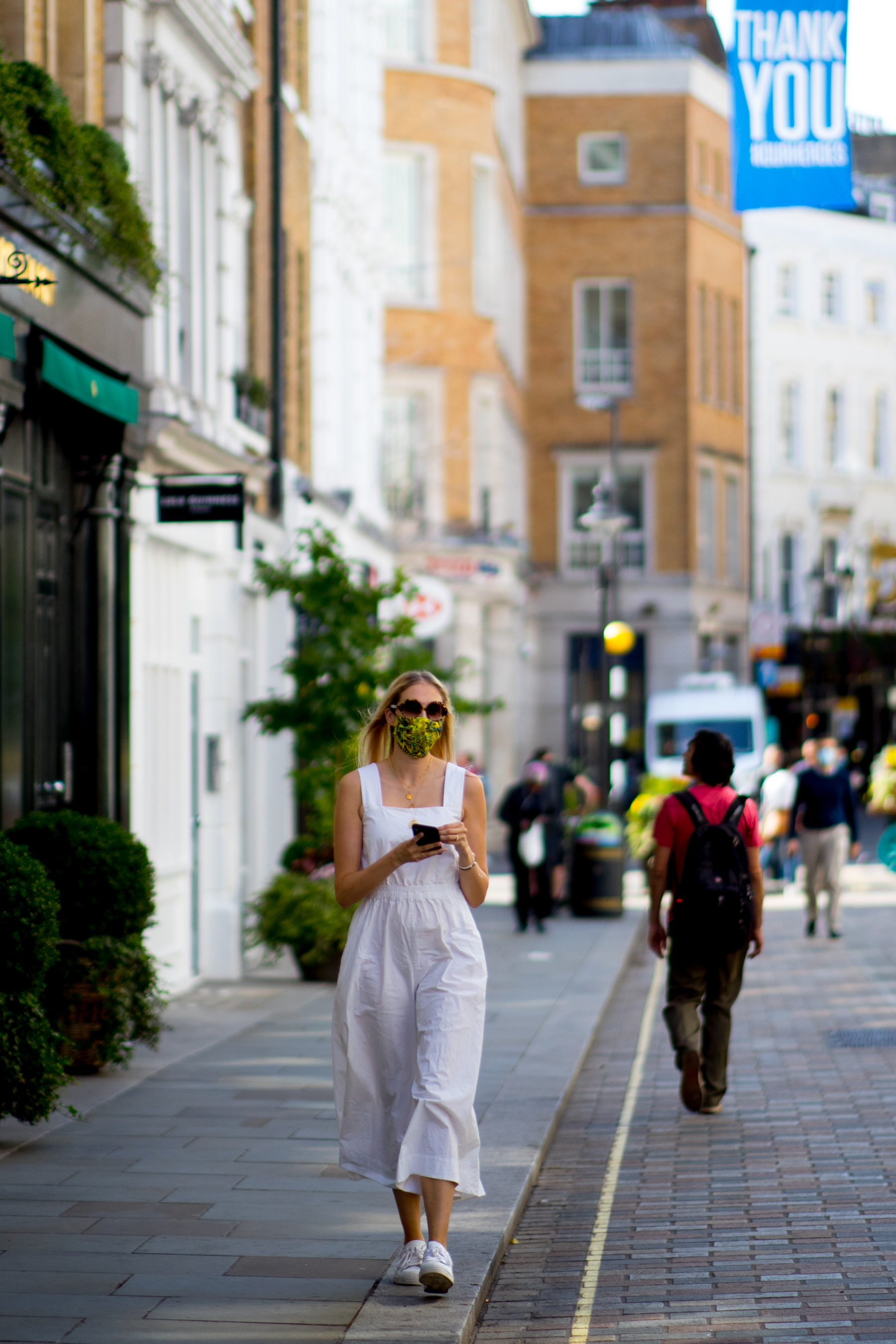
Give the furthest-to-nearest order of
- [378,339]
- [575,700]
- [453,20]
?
1. [575,700]
2. [453,20]
3. [378,339]

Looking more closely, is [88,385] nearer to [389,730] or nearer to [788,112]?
[389,730]

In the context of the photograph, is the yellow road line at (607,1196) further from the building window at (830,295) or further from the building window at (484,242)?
the building window at (830,295)

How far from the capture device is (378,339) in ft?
86.3

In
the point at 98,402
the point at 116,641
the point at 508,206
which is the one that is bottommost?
the point at 116,641

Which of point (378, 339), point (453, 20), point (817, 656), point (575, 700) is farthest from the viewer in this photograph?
point (817, 656)

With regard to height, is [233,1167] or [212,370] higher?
[212,370]

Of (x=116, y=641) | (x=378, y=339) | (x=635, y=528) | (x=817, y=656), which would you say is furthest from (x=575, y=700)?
(x=116, y=641)

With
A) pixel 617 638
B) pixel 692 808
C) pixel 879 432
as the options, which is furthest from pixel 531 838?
pixel 879 432

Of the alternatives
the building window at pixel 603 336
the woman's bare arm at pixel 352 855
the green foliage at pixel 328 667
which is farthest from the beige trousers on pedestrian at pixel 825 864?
the building window at pixel 603 336

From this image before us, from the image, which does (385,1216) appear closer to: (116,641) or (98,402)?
(98,402)

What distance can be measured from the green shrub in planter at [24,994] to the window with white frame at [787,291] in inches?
1997

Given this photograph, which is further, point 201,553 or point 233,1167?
point 201,553

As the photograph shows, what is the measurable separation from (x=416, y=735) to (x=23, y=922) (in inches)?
93.6

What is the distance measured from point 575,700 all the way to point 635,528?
4270mm
